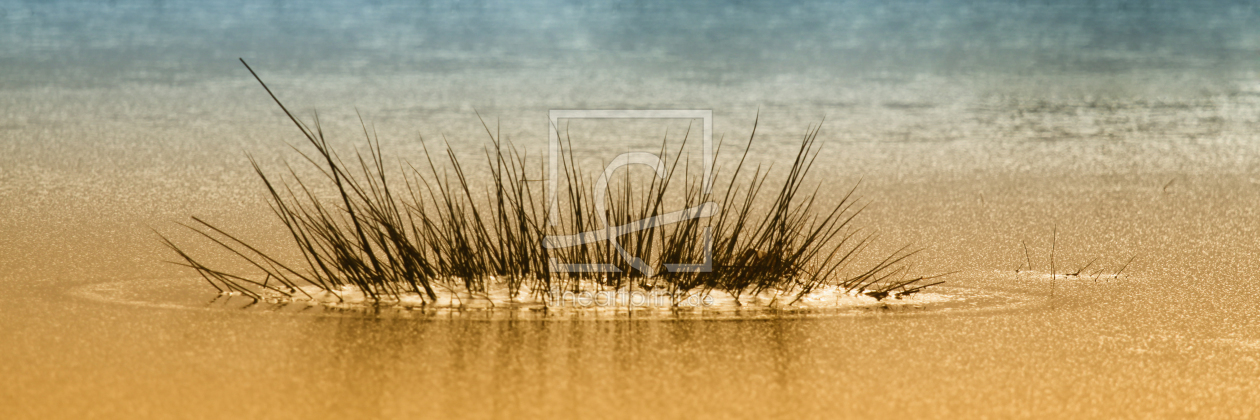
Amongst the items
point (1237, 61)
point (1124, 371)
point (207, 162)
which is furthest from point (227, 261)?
point (1237, 61)

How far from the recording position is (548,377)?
1.88 metres

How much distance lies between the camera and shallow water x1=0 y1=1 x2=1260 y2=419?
1.83m

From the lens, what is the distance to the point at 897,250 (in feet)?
9.32

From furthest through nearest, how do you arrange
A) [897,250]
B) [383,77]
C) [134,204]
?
[383,77], [134,204], [897,250]

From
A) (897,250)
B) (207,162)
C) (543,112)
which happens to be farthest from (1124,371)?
(543,112)

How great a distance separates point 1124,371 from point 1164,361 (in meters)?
0.11

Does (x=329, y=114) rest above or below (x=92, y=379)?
below

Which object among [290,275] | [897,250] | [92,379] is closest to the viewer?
[92,379]

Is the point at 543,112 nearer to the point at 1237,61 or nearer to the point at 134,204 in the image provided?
the point at 134,204

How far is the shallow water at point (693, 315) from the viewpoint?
5.99 feet

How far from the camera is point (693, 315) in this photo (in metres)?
2.21

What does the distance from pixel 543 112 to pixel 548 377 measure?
3539 mm

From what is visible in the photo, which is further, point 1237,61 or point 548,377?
point 1237,61

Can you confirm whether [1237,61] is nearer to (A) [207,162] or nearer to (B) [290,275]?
(A) [207,162]
